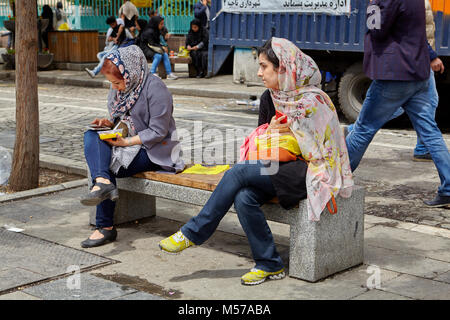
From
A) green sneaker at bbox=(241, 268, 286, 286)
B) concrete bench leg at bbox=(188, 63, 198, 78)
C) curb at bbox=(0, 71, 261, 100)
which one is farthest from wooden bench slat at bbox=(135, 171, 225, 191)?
concrete bench leg at bbox=(188, 63, 198, 78)

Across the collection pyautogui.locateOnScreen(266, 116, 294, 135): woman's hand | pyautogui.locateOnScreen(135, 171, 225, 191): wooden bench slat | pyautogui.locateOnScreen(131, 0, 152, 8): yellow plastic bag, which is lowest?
pyautogui.locateOnScreen(135, 171, 225, 191): wooden bench slat

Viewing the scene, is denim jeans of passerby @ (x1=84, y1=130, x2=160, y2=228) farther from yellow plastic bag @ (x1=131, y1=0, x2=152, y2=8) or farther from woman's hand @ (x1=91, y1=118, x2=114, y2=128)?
yellow plastic bag @ (x1=131, y1=0, x2=152, y2=8)

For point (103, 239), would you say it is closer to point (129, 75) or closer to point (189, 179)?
point (189, 179)

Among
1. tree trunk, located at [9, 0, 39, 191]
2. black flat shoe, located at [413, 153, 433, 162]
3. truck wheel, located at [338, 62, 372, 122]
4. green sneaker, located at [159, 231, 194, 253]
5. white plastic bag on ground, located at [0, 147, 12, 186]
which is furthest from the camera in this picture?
truck wheel, located at [338, 62, 372, 122]

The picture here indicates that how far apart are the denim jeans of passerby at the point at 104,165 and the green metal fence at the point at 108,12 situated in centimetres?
1624

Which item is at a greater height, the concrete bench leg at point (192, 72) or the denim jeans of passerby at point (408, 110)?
the denim jeans of passerby at point (408, 110)

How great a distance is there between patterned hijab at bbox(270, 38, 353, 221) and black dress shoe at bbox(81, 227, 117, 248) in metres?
1.54

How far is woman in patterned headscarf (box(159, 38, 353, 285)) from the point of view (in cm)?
419

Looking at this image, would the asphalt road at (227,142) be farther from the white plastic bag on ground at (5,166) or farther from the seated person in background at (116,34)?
the seated person in background at (116,34)

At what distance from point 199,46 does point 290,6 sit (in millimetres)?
6438

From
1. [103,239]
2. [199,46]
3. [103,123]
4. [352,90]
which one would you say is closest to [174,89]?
[199,46]

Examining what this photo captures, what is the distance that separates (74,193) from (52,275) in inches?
85.8

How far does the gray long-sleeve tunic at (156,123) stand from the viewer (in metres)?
5.04

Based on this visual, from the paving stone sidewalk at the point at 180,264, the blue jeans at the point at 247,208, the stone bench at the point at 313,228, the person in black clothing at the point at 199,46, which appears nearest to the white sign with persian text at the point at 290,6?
the person in black clothing at the point at 199,46
